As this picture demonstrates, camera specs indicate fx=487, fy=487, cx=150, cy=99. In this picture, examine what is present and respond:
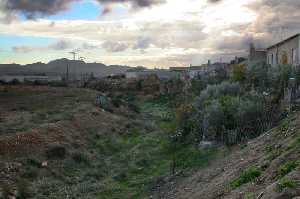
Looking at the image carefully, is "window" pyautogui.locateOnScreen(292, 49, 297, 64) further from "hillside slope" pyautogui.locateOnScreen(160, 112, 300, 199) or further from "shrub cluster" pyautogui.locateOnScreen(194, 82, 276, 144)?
"hillside slope" pyautogui.locateOnScreen(160, 112, 300, 199)

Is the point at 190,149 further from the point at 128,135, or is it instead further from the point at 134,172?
the point at 128,135

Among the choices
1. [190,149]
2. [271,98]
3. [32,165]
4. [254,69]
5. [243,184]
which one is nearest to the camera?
[243,184]

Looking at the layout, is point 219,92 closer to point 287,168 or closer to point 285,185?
point 287,168

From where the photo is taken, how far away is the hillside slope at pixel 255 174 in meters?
8.98

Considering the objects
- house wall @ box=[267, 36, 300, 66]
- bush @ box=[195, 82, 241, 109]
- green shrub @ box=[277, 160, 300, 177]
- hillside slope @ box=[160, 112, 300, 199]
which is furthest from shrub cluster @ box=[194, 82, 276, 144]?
house wall @ box=[267, 36, 300, 66]

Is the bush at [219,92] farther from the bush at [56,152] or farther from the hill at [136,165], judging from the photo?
the bush at [56,152]

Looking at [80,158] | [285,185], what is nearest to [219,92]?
[80,158]

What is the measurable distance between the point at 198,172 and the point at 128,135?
14.9m

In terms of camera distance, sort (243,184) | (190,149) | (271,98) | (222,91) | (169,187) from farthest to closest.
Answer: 1. (222,91)
2. (271,98)
3. (190,149)
4. (169,187)
5. (243,184)

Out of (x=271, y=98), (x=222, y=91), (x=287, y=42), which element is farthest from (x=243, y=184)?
(x=287, y=42)

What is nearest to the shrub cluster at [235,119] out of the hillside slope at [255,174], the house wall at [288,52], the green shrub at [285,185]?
the hillside slope at [255,174]

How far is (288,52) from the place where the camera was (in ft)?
119

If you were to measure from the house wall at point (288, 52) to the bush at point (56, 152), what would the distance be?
670 inches

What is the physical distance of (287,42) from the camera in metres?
36.7
